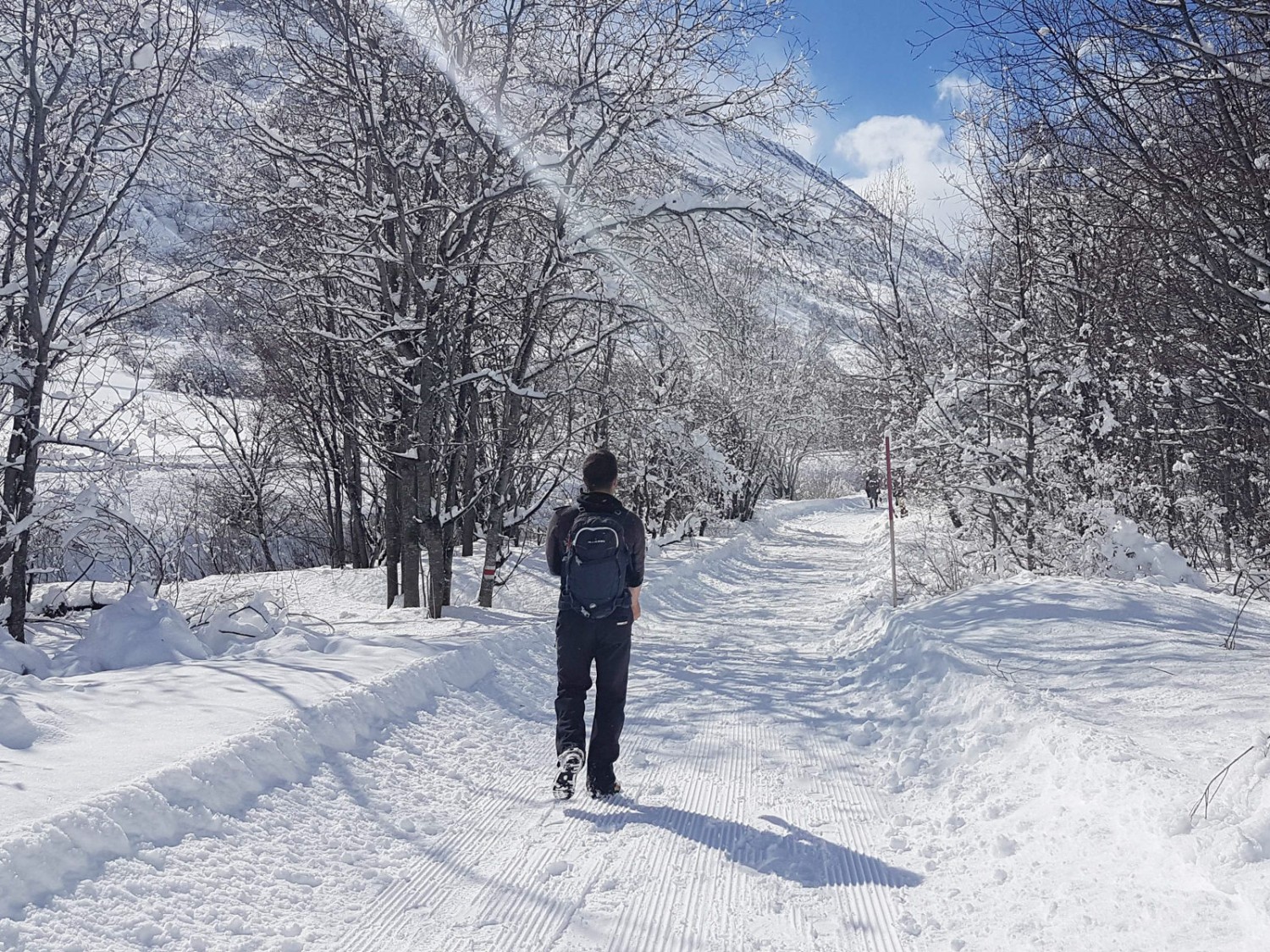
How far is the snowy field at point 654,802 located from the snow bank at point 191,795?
0.01m

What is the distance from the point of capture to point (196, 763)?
13.6 ft

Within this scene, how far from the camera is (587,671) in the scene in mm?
5176

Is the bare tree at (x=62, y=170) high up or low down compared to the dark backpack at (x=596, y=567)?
up

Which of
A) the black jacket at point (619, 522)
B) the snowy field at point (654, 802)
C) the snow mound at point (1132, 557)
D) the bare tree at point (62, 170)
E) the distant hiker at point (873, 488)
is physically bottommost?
the snowy field at point (654, 802)

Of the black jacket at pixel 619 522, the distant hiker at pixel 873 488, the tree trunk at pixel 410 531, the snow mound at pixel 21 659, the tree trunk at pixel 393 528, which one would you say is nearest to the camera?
the black jacket at pixel 619 522

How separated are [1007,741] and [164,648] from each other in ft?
22.5

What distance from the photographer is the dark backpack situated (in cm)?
504

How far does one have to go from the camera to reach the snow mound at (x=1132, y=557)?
34.5 feet

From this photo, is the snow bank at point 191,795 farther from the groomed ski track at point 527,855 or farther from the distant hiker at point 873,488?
the distant hiker at point 873,488

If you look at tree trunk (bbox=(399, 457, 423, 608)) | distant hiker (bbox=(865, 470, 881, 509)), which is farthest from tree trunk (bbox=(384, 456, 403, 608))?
distant hiker (bbox=(865, 470, 881, 509))

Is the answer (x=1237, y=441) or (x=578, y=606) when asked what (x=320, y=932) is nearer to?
(x=578, y=606)

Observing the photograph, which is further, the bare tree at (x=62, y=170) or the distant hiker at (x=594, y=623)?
the bare tree at (x=62, y=170)

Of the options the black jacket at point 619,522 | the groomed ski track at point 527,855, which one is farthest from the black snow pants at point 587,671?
the groomed ski track at point 527,855

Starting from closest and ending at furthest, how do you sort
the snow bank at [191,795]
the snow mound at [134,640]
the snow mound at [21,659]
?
the snow bank at [191,795]
the snow mound at [21,659]
the snow mound at [134,640]
